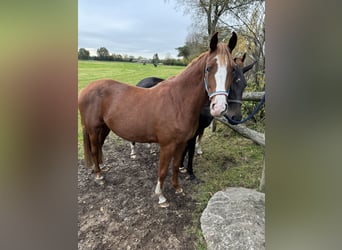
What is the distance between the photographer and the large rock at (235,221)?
70 cm

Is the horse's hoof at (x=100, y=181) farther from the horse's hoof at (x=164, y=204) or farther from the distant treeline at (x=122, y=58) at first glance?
the distant treeline at (x=122, y=58)

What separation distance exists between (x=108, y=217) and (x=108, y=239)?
5.7 inches

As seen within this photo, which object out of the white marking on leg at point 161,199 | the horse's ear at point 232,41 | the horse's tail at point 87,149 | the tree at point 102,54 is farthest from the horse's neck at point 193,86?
the horse's tail at point 87,149

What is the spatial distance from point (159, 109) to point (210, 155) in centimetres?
85

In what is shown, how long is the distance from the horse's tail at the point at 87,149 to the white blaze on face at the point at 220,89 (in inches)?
32.5

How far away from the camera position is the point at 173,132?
1.05 m

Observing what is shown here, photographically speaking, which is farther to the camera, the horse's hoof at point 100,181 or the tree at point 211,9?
the horse's hoof at point 100,181

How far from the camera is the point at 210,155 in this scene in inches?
68.4

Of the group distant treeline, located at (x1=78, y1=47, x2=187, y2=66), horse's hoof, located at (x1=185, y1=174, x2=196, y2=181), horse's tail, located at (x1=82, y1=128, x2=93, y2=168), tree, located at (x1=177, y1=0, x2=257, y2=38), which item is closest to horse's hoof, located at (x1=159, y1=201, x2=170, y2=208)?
horse's hoof, located at (x1=185, y1=174, x2=196, y2=181)

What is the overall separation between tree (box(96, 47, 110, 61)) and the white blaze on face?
1.41ft

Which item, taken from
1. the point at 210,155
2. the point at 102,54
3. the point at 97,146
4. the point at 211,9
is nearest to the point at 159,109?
the point at 102,54
